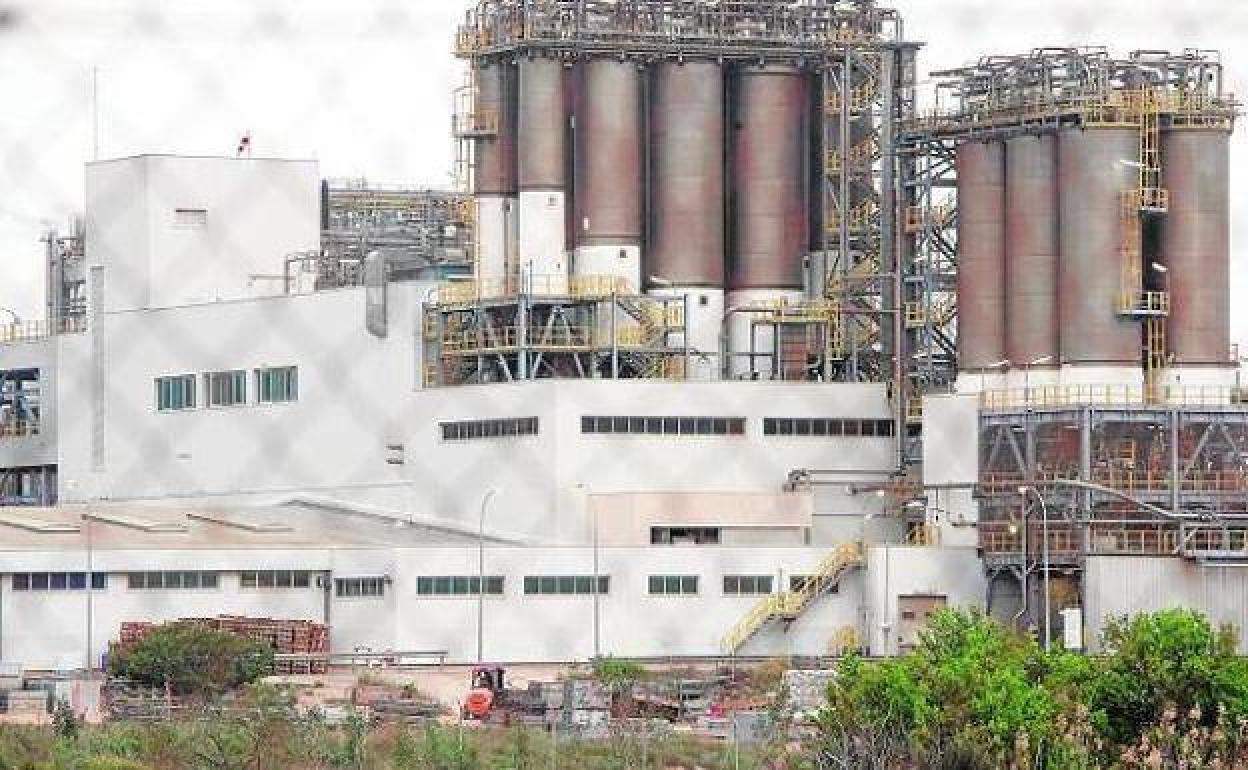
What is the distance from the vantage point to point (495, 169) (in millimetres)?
25641

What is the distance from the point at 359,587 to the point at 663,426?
7.84ft

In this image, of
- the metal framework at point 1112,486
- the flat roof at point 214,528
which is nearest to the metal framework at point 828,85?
the metal framework at point 1112,486

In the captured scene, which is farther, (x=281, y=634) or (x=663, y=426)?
(x=663, y=426)

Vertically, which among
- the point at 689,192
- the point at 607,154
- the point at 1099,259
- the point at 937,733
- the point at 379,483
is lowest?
the point at 937,733

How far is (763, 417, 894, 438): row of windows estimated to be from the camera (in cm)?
2484

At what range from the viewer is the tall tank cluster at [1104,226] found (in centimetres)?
2339

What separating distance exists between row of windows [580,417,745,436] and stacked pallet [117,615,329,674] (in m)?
2.38

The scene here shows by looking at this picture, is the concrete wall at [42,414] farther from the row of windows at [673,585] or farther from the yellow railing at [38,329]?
the row of windows at [673,585]

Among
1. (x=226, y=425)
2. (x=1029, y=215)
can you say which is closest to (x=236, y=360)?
(x=226, y=425)

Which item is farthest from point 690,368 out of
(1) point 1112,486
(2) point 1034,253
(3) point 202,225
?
(3) point 202,225

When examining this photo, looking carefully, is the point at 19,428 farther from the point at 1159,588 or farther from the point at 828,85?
the point at 1159,588

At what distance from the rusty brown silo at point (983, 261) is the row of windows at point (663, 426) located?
1623mm

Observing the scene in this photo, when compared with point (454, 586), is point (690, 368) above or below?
above

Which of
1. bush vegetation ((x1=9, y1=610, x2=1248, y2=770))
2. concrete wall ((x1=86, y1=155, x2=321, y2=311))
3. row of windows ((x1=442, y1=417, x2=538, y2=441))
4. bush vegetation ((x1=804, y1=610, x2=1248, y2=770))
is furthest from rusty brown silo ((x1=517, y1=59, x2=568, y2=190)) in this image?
bush vegetation ((x1=804, y1=610, x2=1248, y2=770))
